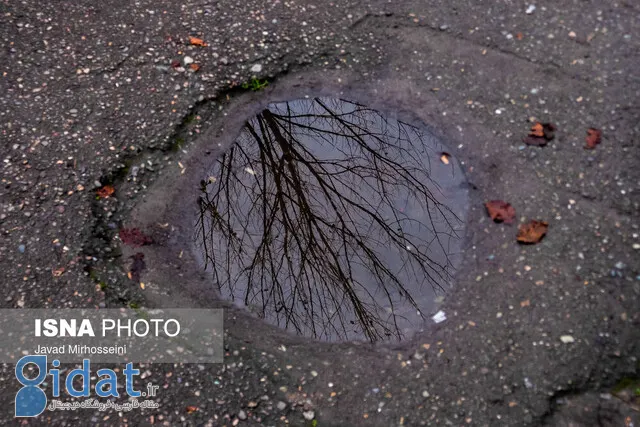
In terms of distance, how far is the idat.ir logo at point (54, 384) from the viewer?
9.28ft

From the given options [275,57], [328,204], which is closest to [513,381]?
[328,204]

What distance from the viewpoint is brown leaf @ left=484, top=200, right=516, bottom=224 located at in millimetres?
3443

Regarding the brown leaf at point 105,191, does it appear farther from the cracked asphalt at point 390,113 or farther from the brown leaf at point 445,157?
the brown leaf at point 445,157

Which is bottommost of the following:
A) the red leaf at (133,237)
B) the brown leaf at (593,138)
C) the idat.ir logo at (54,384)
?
the idat.ir logo at (54,384)

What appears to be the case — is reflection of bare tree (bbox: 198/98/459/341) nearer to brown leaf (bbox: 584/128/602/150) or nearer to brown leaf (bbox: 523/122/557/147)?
brown leaf (bbox: 523/122/557/147)

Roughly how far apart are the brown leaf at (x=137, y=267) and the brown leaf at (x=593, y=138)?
8.65 ft

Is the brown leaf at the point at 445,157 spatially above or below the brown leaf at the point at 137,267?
above

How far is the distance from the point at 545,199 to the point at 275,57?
193 cm

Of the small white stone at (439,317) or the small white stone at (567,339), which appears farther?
the small white stone at (439,317)

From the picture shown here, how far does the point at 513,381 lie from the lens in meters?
2.90

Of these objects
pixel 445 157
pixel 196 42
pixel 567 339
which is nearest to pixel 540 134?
pixel 445 157

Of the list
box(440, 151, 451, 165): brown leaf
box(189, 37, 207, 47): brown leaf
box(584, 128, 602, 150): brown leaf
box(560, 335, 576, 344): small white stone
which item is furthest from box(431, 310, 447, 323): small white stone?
box(189, 37, 207, 47): brown leaf

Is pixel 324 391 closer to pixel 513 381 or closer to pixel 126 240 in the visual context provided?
pixel 513 381

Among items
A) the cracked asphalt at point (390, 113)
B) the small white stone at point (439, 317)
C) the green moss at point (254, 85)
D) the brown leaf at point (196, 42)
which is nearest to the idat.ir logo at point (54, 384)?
the cracked asphalt at point (390, 113)
